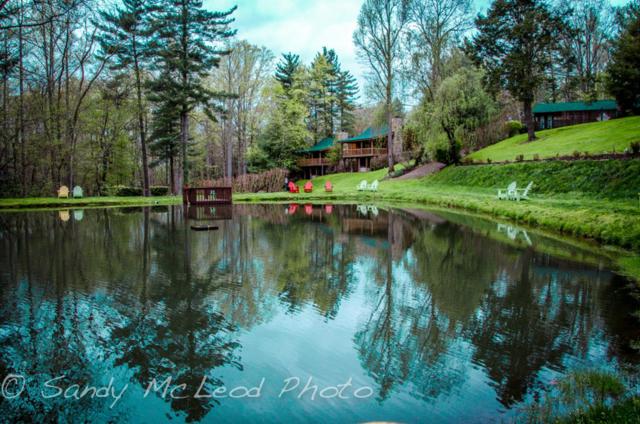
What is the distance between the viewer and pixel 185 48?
104 feet

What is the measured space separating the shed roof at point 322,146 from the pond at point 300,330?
139 ft

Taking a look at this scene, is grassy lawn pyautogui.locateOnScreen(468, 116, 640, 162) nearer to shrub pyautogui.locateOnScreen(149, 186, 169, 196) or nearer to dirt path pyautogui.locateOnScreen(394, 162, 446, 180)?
dirt path pyautogui.locateOnScreen(394, 162, 446, 180)

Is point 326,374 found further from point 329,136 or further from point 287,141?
point 329,136

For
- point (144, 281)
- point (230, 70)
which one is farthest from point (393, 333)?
point (230, 70)

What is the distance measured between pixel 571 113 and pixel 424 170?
14.6 metres

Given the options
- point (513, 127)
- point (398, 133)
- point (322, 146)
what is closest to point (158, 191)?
point (322, 146)

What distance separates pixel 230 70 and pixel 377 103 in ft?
49.2

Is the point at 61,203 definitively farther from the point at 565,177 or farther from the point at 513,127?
the point at 513,127

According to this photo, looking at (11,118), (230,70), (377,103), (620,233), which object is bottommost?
(620,233)

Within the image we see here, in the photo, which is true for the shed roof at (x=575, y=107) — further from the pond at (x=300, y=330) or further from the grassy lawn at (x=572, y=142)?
the pond at (x=300, y=330)

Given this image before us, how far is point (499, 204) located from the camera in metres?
19.0

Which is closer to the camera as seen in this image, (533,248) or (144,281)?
(144,281)

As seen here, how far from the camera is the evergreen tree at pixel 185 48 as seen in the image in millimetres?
30734

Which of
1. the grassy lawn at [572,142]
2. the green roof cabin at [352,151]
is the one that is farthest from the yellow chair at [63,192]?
the grassy lawn at [572,142]
